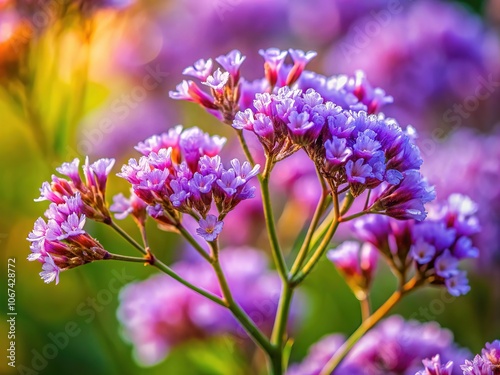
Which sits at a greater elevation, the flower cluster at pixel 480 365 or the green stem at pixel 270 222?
the green stem at pixel 270 222

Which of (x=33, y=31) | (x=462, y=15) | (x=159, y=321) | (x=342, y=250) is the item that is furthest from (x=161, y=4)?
(x=342, y=250)

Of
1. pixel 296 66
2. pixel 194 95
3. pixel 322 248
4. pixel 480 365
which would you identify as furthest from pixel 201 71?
pixel 480 365

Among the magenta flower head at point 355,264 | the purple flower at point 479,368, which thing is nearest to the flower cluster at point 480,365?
the purple flower at point 479,368

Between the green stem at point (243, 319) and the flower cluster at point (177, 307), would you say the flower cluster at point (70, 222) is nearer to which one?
the green stem at point (243, 319)

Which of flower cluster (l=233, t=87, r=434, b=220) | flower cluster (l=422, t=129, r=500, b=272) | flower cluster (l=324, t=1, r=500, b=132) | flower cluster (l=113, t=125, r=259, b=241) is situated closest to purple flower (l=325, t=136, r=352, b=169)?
flower cluster (l=233, t=87, r=434, b=220)

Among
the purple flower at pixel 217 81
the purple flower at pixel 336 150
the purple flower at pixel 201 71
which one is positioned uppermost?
the purple flower at pixel 201 71

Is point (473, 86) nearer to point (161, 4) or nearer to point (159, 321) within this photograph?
point (159, 321)

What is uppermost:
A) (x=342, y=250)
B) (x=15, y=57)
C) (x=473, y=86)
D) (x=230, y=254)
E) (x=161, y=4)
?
(x=15, y=57)
